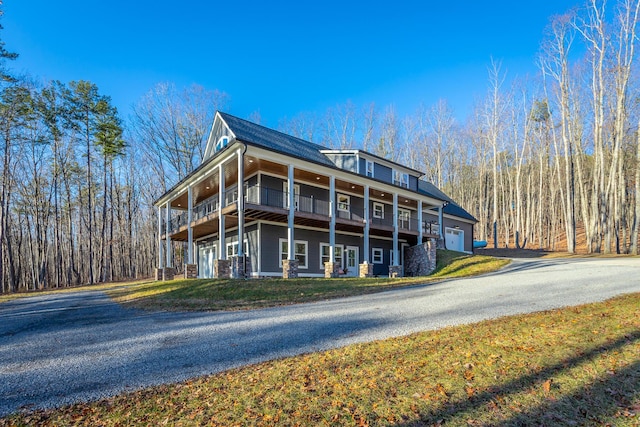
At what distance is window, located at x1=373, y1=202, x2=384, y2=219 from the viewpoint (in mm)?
24125

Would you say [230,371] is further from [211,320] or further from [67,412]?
[211,320]

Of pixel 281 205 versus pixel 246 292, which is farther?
pixel 281 205

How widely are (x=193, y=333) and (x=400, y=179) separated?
21.0m

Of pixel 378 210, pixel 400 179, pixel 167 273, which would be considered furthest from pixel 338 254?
pixel 167 273

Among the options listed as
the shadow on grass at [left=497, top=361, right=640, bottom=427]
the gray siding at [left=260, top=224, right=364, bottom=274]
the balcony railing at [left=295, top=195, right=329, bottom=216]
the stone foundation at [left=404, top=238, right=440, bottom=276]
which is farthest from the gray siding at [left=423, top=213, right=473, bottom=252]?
the shadow on grass at [left=497, top=361, right=640, bottom=427]

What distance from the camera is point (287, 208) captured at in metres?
17.1

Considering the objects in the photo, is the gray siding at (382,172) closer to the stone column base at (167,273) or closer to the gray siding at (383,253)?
the gray siding at (383,253)

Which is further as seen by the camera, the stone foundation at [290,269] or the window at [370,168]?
the window at [370,168]

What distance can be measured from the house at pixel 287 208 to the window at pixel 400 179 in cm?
8

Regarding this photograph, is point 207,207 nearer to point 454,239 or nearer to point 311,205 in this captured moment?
point 311,205

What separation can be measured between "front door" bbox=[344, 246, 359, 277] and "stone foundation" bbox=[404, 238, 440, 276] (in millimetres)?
4260

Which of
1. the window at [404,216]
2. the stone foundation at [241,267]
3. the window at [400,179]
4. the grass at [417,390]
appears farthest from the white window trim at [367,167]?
the grass at [417,390]

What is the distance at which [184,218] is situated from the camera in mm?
22297

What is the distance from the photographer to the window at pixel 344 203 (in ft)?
71.7
